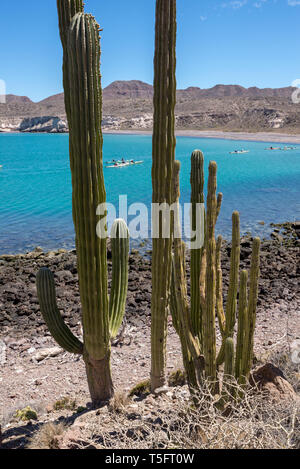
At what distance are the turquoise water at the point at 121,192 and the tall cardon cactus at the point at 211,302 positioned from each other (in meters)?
9.97

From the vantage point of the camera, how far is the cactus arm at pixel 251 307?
12.4 feet

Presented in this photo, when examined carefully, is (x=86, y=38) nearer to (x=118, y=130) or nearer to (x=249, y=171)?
(x=249, y=171)

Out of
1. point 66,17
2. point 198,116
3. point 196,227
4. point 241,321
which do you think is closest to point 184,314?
point 241,321

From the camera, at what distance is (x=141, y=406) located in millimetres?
4465

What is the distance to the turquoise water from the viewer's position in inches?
629

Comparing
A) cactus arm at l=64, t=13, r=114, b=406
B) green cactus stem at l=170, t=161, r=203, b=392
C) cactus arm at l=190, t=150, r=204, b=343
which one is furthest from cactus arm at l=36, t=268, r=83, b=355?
cactus arm at l=190, t=150, r=204, b=343

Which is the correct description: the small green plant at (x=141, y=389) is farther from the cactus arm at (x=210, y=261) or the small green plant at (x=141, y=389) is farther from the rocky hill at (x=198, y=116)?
the rocky hill at (x=198, y=116)

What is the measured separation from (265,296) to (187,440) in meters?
6.39

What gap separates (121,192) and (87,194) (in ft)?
73.5

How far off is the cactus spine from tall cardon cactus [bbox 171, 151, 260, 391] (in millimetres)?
161

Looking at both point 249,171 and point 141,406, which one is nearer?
point 141,406

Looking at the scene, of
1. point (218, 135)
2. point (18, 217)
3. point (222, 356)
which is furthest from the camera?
point (218, 135)

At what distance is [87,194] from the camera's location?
371 centimetres
